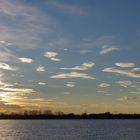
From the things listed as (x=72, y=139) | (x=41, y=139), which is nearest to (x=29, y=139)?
(x=41, y=139)

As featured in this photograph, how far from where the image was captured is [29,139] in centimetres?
11769

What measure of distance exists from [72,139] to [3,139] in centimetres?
2053

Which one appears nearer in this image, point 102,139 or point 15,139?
point 102,139

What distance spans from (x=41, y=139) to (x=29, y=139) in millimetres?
3448

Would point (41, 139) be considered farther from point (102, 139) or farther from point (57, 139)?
point (102, 139)

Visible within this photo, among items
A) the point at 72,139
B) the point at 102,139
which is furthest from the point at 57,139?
the point at 102,139

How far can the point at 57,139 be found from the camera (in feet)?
376

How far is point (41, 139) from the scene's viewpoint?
117 m

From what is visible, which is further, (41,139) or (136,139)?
(41,139)

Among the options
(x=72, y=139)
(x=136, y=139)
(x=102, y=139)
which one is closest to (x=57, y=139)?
(x=72, y=139)

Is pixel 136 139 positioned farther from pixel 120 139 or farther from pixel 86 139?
pixel 86 139

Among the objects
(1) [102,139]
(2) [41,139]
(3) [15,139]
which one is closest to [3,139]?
(3) [15,139]

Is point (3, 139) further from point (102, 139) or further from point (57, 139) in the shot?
point (102, 139)

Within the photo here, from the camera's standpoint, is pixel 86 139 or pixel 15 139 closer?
pixel 86 139
